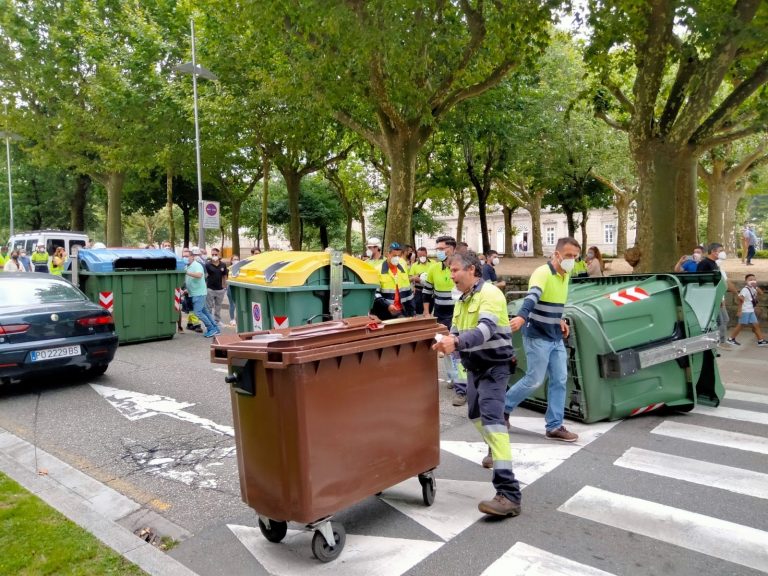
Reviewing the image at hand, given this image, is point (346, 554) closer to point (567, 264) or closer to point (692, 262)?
point (567, 264)

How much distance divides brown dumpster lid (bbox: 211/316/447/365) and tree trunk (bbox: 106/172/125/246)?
90.4 ft

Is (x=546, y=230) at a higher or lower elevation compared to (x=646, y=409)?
higher

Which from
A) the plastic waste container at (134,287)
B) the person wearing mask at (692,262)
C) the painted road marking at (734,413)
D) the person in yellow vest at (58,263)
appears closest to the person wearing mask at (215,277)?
the plastic waste container at (134,287)

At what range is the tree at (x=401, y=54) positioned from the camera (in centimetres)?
1255

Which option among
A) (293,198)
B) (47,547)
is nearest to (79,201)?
(293,198)

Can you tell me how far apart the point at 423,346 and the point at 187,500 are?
6.73 feet

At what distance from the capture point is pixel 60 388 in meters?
7.73

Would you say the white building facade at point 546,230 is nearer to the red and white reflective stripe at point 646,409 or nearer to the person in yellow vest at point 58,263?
the person in yellow vest at point 58,263

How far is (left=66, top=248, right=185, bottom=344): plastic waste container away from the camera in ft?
35.7

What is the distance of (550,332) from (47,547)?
13.2ft

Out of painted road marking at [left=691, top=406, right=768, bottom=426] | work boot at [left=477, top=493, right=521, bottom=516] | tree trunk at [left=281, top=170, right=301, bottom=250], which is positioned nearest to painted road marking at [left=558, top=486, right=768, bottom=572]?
work boot at [left=477, top=493, right=521, bottom=516]

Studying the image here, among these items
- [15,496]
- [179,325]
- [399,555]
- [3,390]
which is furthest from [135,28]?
[399,555]

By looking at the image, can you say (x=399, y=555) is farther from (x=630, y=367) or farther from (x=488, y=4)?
(x=488, y=4)

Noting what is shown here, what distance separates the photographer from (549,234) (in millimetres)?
66750
